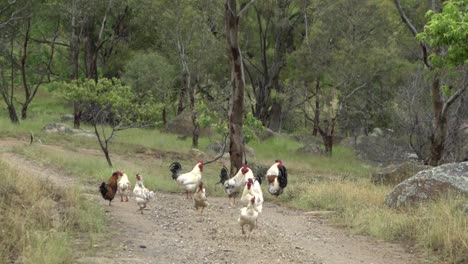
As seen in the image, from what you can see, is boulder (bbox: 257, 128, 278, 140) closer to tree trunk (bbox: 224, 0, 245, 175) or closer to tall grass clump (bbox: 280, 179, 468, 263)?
tree trunk (bbox: 224, 0, 245, 175)

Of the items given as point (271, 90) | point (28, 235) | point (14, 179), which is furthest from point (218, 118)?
point (28, 235)

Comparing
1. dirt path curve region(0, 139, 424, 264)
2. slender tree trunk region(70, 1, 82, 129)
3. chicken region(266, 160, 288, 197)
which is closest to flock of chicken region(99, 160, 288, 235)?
chicken region(266, 160, 288, 197)

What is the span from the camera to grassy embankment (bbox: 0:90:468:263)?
33.9 ft

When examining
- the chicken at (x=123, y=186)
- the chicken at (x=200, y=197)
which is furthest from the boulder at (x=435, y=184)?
the chicken at (x=123, y=186)

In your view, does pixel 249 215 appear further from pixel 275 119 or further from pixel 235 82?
pixel 275 119

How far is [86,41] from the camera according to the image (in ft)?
120

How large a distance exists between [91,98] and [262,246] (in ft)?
40.8

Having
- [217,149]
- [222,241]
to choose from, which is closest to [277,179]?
[222,241]

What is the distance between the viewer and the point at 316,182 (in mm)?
19453

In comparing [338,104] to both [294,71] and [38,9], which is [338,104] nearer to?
[294,71]

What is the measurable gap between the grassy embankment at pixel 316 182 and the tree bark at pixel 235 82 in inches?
53.7

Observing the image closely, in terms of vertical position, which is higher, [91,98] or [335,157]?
[91,98]

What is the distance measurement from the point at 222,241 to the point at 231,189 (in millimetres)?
4172

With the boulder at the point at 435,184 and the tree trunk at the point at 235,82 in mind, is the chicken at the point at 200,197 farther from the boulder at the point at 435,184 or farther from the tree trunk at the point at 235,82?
the tree trunk at the point at 235,82
